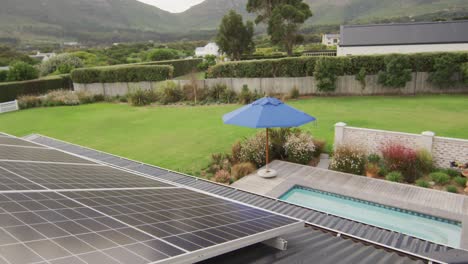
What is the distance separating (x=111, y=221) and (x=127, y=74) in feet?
94.3

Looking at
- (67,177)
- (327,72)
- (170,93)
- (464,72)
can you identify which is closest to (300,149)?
(67,177)

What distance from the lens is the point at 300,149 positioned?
1158 cm

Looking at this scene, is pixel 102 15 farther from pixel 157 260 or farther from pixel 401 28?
pixel 157 260

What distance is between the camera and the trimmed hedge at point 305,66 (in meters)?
22.0

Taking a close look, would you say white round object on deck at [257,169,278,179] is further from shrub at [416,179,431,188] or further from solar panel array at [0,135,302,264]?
solar panel array at [0,135,302,264]

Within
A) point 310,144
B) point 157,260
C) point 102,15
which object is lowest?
point 310,144

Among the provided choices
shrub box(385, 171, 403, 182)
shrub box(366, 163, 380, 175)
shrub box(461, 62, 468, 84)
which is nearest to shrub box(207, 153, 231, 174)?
shrub box(366, 163, 380, 175)

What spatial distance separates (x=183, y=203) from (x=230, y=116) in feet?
21.6

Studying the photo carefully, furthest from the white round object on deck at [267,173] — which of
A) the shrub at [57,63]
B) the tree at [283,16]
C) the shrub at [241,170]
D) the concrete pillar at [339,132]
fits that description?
the shrub at [57,63]

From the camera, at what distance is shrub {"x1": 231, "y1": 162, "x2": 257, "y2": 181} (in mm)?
10742

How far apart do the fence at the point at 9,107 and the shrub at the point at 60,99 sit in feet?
6.68

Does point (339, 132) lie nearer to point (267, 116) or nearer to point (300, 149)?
point (300, 149)

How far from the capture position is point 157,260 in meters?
2.35

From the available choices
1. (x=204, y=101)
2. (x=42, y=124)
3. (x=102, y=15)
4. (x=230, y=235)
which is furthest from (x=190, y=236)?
(x=102, y=15)
